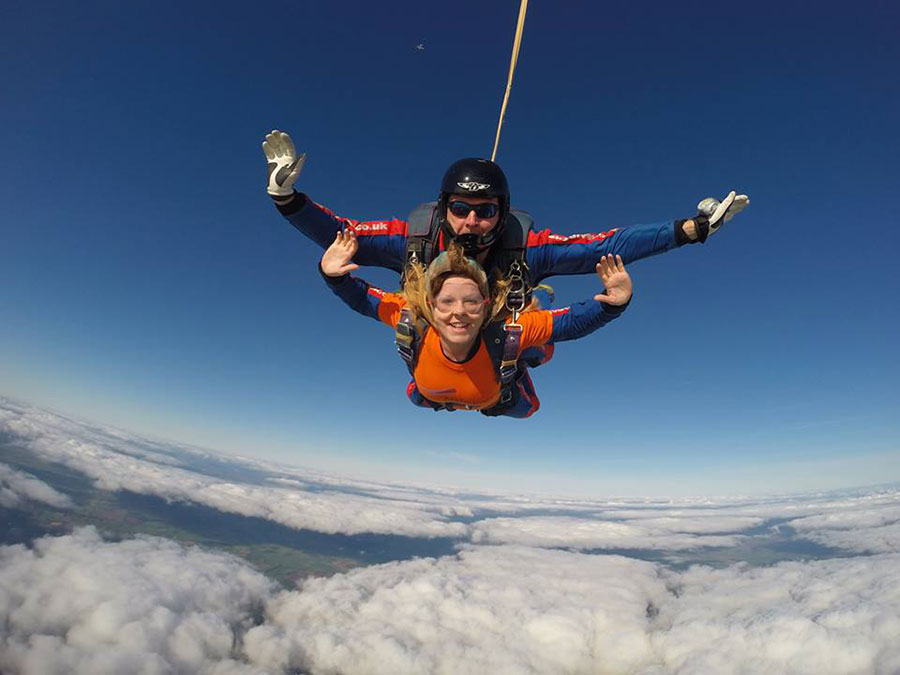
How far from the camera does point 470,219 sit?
2734 mm

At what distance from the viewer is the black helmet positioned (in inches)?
108

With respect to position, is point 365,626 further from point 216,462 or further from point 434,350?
point 216,462

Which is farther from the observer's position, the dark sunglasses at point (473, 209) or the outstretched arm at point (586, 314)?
the dark sunglasses at point (473, 209)

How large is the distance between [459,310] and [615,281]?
99 cm

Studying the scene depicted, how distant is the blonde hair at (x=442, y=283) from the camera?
8.32 ft

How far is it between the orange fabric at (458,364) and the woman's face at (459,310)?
20cm

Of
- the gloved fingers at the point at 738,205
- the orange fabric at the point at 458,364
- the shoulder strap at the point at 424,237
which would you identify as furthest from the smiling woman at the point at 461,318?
the gloved fingers at the point at 738,205

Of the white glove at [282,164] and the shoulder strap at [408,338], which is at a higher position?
the white glove at [282,164]

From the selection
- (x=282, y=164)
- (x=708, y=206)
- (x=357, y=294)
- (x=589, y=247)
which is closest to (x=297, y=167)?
(x=282, y=164)

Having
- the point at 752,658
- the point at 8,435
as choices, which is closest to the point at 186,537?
the point at 8,435

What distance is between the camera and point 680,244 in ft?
8.50

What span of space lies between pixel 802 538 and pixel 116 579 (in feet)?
519

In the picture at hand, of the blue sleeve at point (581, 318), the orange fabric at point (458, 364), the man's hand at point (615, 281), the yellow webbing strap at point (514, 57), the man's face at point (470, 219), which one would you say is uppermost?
the yellow webbing strap at point (514, 57)

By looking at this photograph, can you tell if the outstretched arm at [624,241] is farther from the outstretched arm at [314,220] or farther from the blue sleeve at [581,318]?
the outstretched arm at [314,220]
